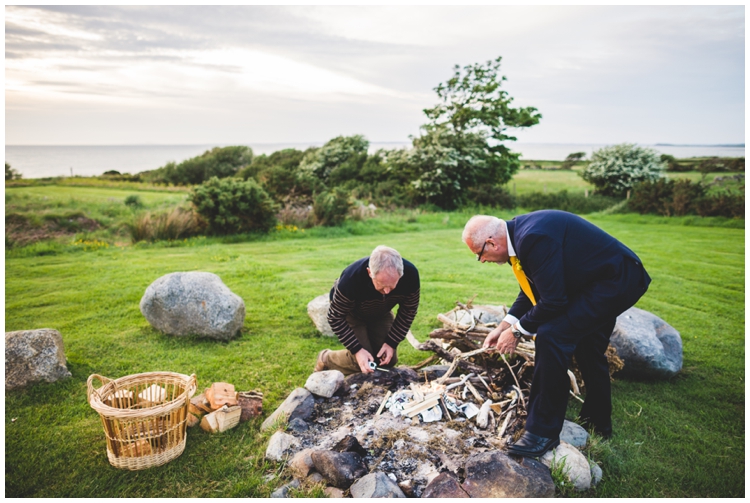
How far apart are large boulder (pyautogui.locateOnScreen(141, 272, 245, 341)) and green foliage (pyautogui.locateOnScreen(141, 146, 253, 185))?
21.3 meters

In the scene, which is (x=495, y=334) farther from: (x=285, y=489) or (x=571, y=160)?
(x=571, y=160)

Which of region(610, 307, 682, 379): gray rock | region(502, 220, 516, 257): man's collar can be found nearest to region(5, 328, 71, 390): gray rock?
region(502, 220, 516, 257): man's collar

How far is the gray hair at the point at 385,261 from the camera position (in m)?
3.45

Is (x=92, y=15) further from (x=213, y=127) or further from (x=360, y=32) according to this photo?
(x=213, y=127)

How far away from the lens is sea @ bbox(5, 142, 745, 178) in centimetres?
794

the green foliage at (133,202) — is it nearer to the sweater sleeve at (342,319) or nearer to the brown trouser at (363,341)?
the brown trouser at (363,341)

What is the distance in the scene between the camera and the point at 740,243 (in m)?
9.26

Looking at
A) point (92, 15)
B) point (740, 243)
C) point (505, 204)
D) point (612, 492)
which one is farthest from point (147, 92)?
point (505, 204)

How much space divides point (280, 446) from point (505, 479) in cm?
166

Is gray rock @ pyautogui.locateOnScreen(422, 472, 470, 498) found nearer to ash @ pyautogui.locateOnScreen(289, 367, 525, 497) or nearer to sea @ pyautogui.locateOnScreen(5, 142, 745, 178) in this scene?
ash @ pyautogui.locateOnScreen(289, 367, 525, 497)

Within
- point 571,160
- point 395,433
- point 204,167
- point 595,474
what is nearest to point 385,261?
point 395,433

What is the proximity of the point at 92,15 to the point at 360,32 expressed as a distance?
132 inches

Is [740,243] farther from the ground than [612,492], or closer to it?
farther from the ground

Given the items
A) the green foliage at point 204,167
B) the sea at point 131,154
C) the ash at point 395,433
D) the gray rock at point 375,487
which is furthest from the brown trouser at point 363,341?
the green foliage at point 204,167
